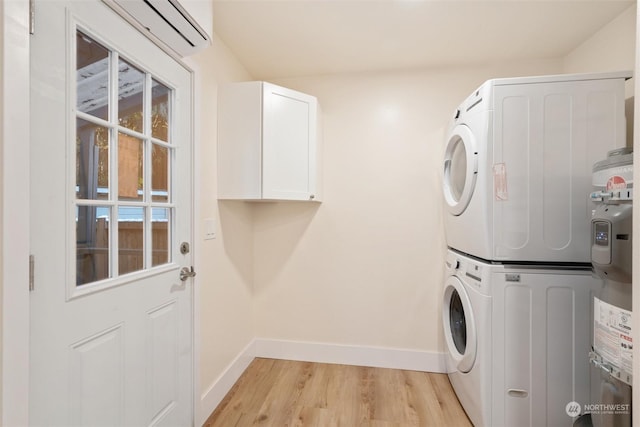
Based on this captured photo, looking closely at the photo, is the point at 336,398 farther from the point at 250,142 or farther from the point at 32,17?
the point at 32,17

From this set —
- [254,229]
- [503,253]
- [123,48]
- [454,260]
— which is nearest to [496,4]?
[503,253]

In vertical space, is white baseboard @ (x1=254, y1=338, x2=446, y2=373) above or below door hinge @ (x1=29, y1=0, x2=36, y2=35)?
below

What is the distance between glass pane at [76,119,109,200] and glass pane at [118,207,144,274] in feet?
0.45

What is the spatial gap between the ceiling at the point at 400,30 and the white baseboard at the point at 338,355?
227 cm

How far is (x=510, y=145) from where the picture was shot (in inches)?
59.8

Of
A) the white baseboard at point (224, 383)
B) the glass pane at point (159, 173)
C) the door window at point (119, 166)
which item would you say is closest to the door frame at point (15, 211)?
the door window at point (119, 166)

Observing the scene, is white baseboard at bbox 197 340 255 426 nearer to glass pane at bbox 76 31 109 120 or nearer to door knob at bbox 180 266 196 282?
door knob at bbox 180 266 196 282

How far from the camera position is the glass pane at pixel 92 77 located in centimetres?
100

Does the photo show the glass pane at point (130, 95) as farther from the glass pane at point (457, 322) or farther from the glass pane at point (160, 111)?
the glass pane at point (457, 322)

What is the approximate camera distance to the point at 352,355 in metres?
2.42

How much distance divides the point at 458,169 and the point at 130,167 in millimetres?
1867

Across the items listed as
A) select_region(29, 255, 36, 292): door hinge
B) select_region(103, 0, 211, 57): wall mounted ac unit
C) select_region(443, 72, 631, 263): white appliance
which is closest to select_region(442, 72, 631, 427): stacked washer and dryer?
select_region(443, 72, 631, 263): white appliance

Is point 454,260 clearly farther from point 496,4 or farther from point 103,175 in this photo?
point 103,175

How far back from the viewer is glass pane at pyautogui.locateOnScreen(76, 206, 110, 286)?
1017 mm
